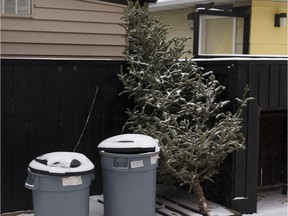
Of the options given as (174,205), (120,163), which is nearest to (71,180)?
(120,163)

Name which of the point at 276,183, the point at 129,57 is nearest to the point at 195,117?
the point at 129,57

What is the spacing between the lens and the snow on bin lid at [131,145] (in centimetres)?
545

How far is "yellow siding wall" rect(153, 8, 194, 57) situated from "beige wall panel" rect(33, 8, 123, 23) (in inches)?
161

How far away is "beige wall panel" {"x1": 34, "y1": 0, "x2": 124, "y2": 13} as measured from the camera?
7.35m

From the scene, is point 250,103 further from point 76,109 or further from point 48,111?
point 48,111

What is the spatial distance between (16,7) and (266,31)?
552 cm

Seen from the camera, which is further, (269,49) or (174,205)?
(269,49)

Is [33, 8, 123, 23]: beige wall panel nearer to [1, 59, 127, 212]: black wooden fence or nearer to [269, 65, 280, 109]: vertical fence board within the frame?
[1, 59, 127, 212]: black wooden fence

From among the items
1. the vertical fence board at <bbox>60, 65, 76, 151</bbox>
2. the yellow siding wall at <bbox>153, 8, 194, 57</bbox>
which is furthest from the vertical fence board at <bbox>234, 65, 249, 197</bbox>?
the yellow siding wall at <bbox>153, 8, 194, 57</bbox>

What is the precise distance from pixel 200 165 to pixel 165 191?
3.98 ft

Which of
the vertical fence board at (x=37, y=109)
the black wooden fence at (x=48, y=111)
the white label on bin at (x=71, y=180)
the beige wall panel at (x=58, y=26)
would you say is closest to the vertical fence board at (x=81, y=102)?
the black wooden fence at (x=48, y=111)

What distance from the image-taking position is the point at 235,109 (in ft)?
20.6

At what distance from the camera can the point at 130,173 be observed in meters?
5.46

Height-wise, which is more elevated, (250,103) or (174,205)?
(250,103)
